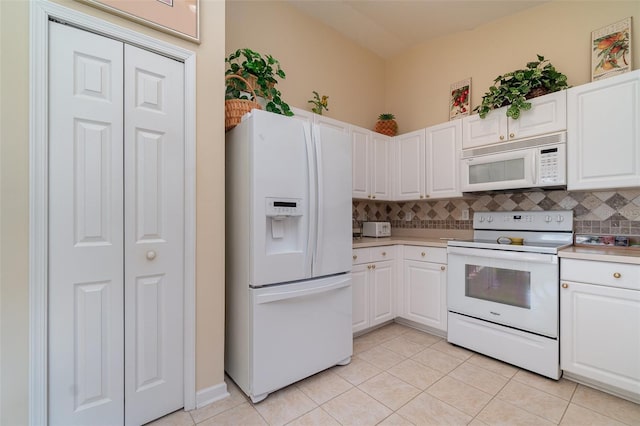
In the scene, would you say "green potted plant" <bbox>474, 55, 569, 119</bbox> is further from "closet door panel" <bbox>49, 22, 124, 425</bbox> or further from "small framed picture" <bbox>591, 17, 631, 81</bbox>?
"closet door panel" <bbox>49, 22, 124, 425</bbox>

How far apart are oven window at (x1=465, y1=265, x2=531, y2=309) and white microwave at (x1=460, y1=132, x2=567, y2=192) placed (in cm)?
71

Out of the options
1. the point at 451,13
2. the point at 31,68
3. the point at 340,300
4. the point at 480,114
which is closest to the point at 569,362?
the point at 340,300

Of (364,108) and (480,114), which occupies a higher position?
(364,108)

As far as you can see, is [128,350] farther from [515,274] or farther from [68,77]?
[515,274]

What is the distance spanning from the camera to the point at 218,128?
171 centimetres

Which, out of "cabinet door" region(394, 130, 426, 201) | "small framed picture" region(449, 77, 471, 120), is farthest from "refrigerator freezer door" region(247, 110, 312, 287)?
"small framed picture" region(449, 77, 471, 120)

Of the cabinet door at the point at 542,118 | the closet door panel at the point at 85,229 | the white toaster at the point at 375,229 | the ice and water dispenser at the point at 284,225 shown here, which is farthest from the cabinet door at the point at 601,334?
the closet door panel at the point at 85,229

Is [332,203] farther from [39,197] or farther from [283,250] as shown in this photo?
[39,197]

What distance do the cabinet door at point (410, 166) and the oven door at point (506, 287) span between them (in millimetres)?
850

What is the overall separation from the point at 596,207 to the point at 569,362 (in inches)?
48.4

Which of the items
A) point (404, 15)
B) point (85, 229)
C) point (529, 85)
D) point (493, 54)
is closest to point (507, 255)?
point (529, 85)

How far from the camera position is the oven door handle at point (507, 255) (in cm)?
192

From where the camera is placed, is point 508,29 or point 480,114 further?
point 508,29

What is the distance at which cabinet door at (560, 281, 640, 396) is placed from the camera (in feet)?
5.33
